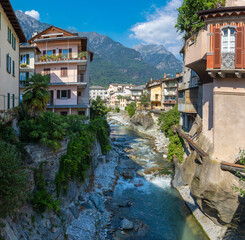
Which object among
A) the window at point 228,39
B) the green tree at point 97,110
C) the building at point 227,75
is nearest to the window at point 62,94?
the green tree at point 97,110

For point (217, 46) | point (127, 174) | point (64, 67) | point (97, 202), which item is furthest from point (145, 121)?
point (217, 46)

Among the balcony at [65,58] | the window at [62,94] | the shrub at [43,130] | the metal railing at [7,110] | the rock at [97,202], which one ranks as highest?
the balcony at [65,58]

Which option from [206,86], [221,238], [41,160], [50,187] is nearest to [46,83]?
[41,160]

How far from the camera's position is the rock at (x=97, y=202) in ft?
59.9

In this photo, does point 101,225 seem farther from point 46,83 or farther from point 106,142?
point 106,142

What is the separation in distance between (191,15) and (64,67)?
19936 mm

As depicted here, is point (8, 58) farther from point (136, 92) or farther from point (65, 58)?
point (136, 92)

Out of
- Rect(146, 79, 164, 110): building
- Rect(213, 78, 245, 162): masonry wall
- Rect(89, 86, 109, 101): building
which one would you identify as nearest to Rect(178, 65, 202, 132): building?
Rect(213, 78, 245, 162): masonry wall

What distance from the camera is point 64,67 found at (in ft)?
104

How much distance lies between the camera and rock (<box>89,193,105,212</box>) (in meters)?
18.3

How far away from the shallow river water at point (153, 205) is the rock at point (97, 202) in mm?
1161

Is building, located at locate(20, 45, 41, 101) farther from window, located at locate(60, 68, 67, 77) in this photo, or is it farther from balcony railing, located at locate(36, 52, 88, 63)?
window, located at locate(60, 68, 67, 77)

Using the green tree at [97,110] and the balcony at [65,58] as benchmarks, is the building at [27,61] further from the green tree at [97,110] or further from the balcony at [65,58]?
the green tree at [97,110]

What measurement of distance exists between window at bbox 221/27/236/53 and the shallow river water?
14.4 m
